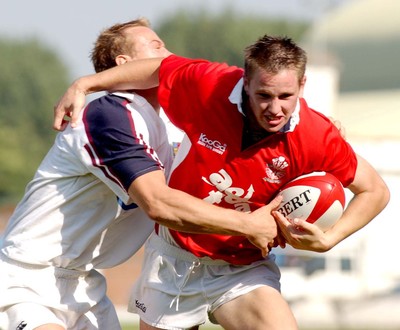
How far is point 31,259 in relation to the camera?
7504 mm

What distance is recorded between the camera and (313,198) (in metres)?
7.11

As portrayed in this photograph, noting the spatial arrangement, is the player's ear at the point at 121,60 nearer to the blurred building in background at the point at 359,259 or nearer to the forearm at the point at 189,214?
the forearm at the point at 189,214

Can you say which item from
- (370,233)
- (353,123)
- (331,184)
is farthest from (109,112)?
(353,123)

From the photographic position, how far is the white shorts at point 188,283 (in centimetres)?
748

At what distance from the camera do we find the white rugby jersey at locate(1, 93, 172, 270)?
7227mm

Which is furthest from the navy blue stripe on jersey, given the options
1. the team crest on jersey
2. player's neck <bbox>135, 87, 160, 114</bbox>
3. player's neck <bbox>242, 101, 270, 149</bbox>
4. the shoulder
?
the team crest on jersey

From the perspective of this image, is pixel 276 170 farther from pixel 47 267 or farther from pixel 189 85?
pixel 47 267

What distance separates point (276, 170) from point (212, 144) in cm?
42

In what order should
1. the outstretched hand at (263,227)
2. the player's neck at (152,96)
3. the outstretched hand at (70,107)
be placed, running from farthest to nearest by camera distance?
the player's neck at (152,96)
the outstretched hand at (70,107)
the outstretched hand at (263,227)

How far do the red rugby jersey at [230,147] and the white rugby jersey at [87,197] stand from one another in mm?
238

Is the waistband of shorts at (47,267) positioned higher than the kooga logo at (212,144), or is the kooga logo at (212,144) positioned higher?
the kooga logo at (212,144)

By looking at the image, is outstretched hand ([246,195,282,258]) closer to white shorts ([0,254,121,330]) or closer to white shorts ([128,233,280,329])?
white shorts ([128,233,280,329])

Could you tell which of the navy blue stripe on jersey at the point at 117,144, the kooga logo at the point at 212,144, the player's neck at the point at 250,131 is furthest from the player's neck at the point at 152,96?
the player's neck at the point at 250,131

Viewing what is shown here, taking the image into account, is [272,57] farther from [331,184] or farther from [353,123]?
[353,123]
